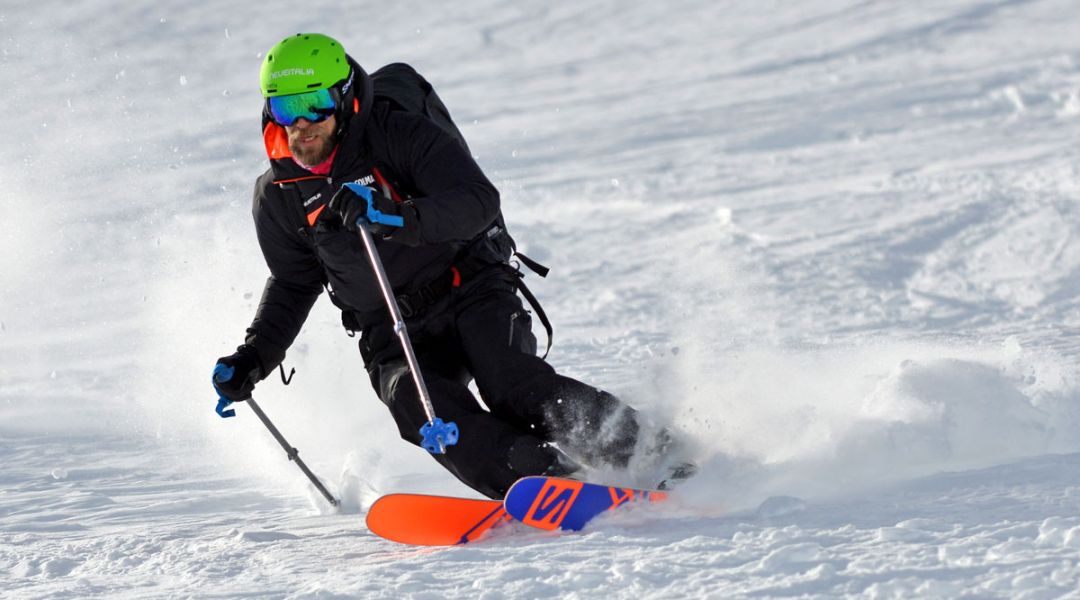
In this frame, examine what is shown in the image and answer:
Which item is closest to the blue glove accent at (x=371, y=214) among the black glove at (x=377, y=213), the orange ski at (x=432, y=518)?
the black glove at (x=377, y=213)

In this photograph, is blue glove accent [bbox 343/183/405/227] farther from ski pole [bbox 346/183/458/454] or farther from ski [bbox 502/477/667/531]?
ski [bbox 502/477/667/531]

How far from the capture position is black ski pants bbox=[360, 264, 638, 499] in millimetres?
4191

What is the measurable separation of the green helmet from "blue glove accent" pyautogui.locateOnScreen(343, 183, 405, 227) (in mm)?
457

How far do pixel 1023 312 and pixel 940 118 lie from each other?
6.53 m

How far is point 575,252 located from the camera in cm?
1065

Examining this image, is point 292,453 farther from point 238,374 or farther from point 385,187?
point 385,187

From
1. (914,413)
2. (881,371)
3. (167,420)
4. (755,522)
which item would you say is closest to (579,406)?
(755,522)

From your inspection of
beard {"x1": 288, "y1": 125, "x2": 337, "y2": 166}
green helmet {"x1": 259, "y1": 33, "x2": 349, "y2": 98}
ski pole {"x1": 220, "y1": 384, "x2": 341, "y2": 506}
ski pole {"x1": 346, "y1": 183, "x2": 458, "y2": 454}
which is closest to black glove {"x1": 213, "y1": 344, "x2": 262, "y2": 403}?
ski pole {"x1": 220, "y1": 384, "x2": 341, "y2": 506}

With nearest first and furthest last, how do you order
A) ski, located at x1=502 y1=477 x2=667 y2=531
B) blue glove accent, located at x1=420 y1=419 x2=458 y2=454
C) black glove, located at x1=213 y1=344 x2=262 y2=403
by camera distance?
ski, located at x1=502 y1=477 x2=667 y2=531 < blue glove accent, located at x1=420 y1=419 x2=458 y2=454 < black glove, located at x1=213 y1=344 x2=262 y2=403

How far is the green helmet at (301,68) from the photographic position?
4.21 m

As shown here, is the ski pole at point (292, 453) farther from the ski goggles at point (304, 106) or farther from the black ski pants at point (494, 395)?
the ski goggles at point (304, 106)

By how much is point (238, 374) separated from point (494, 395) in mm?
1050

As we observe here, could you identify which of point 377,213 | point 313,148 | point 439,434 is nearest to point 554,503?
point 439,434

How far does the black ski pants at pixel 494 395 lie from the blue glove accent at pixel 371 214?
667 mm
